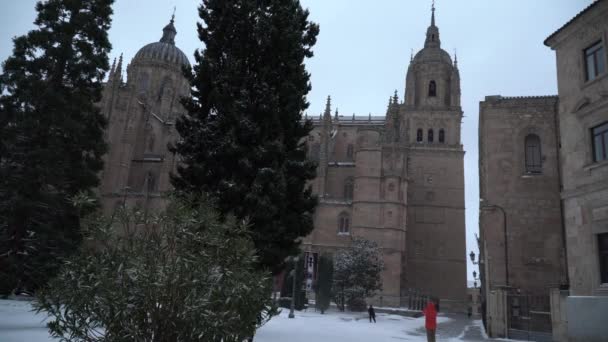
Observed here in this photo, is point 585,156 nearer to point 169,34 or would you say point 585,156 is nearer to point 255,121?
point 255,121

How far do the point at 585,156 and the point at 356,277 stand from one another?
18477 millimetres

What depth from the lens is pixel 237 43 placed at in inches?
472

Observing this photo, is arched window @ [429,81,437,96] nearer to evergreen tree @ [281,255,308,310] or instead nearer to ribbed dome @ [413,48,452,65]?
ribbed dome @ [413,48,452,65]

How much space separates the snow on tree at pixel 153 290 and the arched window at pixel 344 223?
32.3 m

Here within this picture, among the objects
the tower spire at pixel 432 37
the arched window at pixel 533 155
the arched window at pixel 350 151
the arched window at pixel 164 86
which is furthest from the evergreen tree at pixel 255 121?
the arched window at pixel 164 86

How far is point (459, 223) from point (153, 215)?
37.5 metres

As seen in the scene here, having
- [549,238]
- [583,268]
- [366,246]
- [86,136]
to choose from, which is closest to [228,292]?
[583,268]

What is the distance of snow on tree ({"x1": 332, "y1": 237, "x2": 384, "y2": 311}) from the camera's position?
1123 inches

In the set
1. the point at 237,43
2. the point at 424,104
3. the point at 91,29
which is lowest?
the point at 237,43

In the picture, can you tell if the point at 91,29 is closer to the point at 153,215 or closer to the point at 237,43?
the point at 237,43

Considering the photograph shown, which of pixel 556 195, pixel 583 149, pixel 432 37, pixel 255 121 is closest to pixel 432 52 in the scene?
pixel 432 37

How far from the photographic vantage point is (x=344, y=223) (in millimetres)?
38688

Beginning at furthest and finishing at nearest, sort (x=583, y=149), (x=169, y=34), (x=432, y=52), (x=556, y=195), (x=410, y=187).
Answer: (x=169, y=34), (x=432, y=52), (x=410, y=187), (x=556, y=195), (x=583, y=149)

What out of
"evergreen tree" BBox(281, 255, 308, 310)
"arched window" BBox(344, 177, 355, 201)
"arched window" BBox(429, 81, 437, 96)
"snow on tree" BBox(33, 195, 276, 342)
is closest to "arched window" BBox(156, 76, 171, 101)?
"arched window" BBox(344, 177, 355, 201)
